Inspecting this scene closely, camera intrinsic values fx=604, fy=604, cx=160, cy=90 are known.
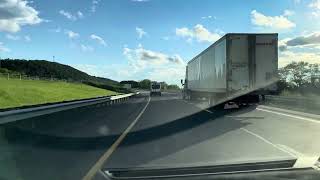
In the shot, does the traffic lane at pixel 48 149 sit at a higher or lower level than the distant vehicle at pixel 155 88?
lower

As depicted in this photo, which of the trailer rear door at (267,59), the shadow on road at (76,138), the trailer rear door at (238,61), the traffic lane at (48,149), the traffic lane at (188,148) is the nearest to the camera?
the traffic lane at (48,149)

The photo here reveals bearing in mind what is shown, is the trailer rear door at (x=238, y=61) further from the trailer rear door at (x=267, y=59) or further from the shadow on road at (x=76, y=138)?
the shadow on road at (x=76, y=138)

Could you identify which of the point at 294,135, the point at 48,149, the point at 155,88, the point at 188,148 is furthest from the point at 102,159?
the point at 155,88

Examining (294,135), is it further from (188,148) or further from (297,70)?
(297,70)

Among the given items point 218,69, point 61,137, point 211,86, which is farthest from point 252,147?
point 211,86

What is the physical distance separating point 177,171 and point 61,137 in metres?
10.5

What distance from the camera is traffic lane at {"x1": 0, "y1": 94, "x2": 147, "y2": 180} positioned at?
37.5 ft

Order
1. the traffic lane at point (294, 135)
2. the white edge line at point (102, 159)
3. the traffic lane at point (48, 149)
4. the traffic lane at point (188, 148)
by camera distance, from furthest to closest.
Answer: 1. the traffic lane at point (294, 135)
2. the traffic lane at point (188, 148)
3. the traffic lane at point (48, 149)
4. the white edge line at point (102, 159)

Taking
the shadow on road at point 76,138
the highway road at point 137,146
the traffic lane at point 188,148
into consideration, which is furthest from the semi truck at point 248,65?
the shadow on road at point 76,138

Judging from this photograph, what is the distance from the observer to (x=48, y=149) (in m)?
15.7

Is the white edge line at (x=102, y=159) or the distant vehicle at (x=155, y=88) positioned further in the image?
the distant vehicle at (x=155, y=88)

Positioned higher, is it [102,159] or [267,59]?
[267,59]

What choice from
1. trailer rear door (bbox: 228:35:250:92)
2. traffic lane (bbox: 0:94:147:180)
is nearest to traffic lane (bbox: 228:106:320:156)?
traffic lane (bbox: 0:94:147:180)

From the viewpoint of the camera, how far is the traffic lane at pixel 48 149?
11.4 meters
